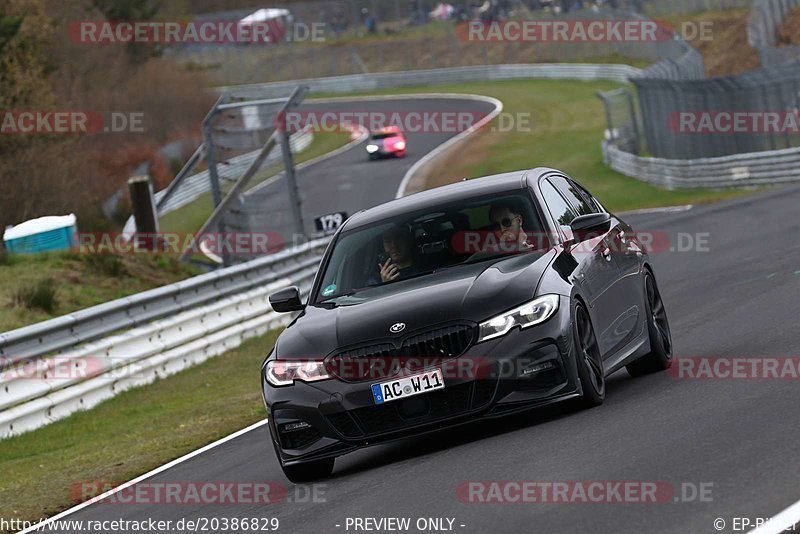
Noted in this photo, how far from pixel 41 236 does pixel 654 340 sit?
52.0 feet

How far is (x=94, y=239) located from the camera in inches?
1065

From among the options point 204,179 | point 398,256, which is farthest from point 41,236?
point 204,179

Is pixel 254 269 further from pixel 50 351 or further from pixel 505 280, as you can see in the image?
pixel 505 280

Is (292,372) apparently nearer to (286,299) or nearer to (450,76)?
(286,299)

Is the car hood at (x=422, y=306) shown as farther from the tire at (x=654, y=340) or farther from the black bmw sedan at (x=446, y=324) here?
the tire at (x=654, y=340)

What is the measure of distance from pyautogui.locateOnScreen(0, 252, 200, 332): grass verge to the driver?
919 cm

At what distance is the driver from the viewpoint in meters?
9.62

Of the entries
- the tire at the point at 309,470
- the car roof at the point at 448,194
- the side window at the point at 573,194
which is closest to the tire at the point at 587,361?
the car roof at the point at 448,194

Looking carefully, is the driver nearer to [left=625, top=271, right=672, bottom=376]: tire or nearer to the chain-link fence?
[left=625, top=271, right=672, bottom=376]: tire

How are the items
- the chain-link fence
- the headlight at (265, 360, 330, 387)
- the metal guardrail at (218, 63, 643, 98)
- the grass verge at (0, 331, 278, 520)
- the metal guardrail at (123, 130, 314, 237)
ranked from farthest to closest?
the metal guardrail at (218, 63, 643, 98)
the chain-link fence
the metal guardrail at (123, 130, 314, 237)
the grass verge at (0, 331, 278, 520)
the headlight at (265, 360, 330, 387)

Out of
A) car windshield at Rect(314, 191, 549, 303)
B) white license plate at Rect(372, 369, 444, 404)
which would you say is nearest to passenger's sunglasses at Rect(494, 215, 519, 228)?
car windshield at Rect(314, 191, 549, 303)

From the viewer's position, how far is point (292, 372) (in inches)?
344

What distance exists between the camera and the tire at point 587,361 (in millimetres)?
8672

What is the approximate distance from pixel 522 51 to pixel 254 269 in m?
67.2
